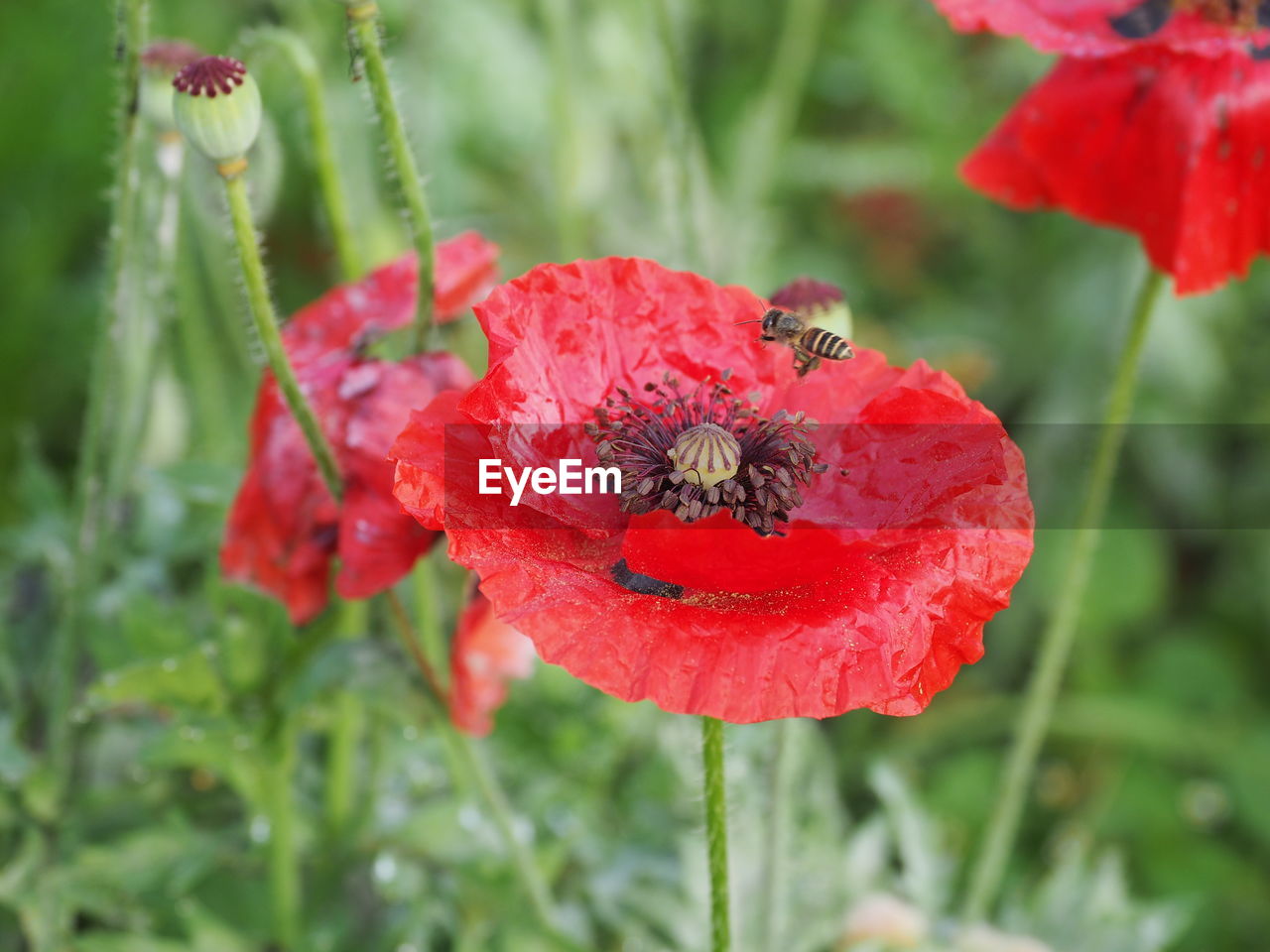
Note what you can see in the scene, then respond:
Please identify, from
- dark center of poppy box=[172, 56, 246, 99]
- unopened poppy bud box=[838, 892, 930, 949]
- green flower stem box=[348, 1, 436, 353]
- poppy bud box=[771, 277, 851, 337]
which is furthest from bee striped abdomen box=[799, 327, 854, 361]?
unopened poppy bud box=[838, 892, 930, 949]

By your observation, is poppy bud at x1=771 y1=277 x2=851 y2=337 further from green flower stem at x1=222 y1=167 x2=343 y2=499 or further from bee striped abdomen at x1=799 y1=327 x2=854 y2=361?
green flower stem at x1=222 y1=167 x2=343 y2=499

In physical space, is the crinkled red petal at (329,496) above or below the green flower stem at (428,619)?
above

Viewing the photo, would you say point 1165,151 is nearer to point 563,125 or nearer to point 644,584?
point 644,584

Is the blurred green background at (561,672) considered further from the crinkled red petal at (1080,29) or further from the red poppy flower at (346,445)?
the crinkled red petal at (1080,29)

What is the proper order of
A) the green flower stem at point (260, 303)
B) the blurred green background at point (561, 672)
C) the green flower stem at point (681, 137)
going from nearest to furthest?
the green flower stem at point (260, 303), the blurred green background at point (561, 672), the green flower stem at point (681, 137)

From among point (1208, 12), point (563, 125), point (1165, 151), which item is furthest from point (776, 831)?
point (563, 125)

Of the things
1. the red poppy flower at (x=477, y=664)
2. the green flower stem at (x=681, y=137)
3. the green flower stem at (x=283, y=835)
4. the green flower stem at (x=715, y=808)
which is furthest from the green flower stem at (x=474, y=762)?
the green flower stem at (x=681, y=137)
